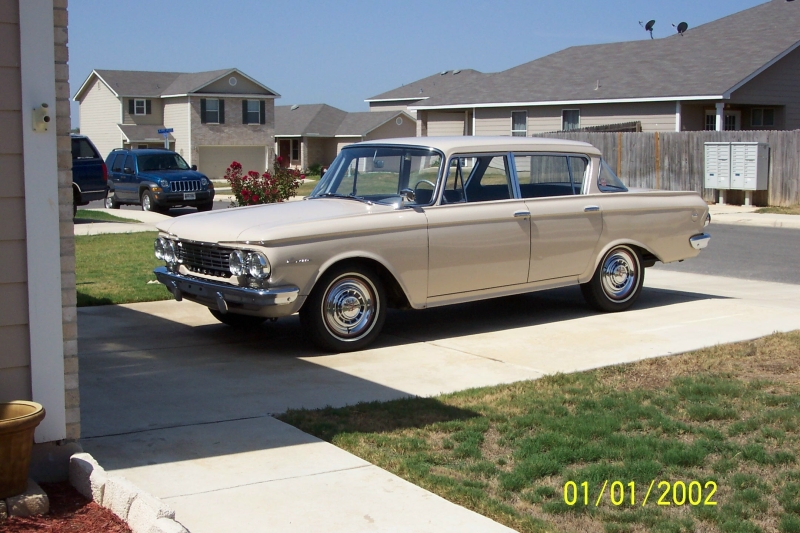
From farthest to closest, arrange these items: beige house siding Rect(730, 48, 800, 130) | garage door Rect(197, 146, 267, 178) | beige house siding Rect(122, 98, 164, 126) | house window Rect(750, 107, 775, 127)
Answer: beige house siding Rect(122, 98, 164, 126), garage door Rect(197, 146, 267, 178), house window Rect(750, 107, 775, 127), beige house siding Rect(730, 48, 800, 130)

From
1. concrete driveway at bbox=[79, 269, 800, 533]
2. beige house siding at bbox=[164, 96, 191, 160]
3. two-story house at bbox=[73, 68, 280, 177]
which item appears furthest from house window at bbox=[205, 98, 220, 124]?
→ concrete driveway at bbox=[79, 269, 800, 533]

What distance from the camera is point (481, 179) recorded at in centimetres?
884

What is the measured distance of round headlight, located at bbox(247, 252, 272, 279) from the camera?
24.1ft

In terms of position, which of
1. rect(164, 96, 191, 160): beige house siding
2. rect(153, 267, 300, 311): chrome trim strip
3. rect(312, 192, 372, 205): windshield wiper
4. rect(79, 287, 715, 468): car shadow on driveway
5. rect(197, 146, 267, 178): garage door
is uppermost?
rect(164, 96, 191, 160): beige house siding

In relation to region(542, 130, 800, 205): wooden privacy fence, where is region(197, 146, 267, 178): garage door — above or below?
above

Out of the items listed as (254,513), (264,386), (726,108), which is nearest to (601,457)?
(254,513)

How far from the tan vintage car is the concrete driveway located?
43 centimetres

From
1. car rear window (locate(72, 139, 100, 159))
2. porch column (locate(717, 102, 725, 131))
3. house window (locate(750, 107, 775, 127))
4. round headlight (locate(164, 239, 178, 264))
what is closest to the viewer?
round headlight (locate(164, 239, 178, 264))

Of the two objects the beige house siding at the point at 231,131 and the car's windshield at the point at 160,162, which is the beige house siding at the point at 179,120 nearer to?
the beige house siding at the point at 231,131

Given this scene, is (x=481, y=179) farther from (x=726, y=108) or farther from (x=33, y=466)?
(x=726, y=108)

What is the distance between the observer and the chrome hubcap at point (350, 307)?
7.82 meters

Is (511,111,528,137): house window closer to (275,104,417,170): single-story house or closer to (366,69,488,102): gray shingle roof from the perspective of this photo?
(275,104,417,170): single-story house

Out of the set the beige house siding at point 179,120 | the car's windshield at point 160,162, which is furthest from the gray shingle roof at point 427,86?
the car's windshield at point 160,162

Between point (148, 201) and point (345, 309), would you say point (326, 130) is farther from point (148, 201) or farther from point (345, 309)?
point (345, 309)
